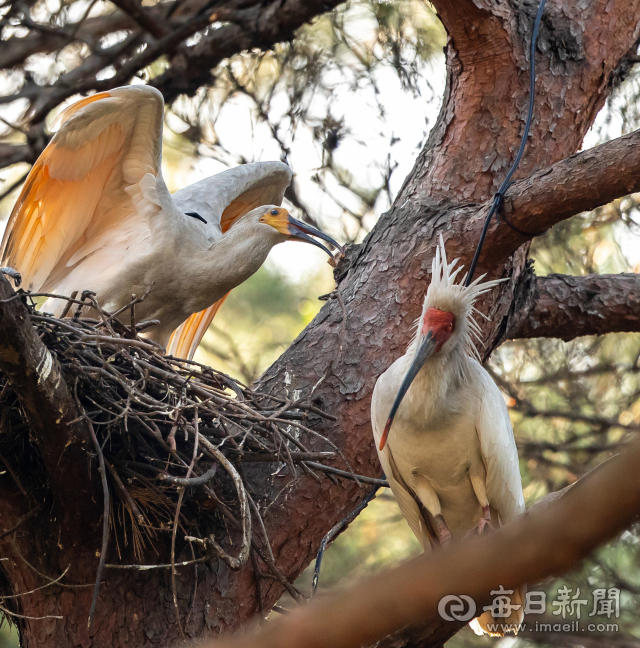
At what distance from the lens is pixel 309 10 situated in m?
4.25

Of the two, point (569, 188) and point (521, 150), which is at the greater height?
point (521, 150)

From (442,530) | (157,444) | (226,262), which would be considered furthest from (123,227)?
(442,530)

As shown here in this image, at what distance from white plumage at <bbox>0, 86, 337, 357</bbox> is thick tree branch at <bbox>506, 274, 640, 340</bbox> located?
3.64 feet

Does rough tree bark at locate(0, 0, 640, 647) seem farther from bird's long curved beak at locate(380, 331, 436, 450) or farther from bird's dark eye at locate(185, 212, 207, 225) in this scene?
bird's dark eye at locate(185, 212, 207, 225)

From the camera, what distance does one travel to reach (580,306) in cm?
382

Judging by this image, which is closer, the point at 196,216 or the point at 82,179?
the point at 82,179

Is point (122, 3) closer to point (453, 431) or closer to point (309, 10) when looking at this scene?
point (309, 10)

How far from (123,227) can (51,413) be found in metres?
2.04

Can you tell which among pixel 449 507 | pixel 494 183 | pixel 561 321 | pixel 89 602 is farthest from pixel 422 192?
pixel 89 602

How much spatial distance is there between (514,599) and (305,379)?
1.14m

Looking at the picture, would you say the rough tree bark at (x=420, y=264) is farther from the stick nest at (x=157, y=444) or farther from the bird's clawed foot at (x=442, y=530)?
the bird's clawed foot at (x=442, y=530)

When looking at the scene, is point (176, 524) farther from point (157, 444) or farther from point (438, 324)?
point (438, 324)

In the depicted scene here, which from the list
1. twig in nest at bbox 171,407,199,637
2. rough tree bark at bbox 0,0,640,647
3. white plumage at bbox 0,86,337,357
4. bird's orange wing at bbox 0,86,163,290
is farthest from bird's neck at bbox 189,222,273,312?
twig in nest at bbox 171,407,199,637

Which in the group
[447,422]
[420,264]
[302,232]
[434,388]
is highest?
[302,232]
